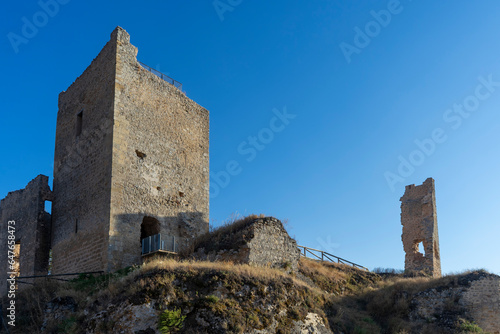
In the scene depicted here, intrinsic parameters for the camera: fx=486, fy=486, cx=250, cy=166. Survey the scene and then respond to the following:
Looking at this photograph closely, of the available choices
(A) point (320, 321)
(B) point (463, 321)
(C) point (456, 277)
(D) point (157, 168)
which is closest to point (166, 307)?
(A) point (320, 321)

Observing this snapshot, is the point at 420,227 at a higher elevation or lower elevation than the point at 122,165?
lower

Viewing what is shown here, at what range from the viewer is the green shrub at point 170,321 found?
10.6 meters

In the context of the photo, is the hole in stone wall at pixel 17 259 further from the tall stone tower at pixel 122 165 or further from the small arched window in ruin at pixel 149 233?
the small arched window in ruin at pixel 149 233

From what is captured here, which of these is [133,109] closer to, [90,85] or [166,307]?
[90,85]

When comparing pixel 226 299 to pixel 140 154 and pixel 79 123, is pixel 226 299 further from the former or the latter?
pixel 79 123

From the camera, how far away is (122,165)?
1716 centimetres

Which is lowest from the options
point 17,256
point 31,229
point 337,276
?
point 337,276

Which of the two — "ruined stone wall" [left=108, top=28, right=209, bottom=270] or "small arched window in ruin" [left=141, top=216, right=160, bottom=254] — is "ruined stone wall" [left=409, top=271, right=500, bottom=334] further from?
"small arched window in ruin" [left=141, top=216, right=160, bottom=254]

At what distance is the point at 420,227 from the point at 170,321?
19048 mm

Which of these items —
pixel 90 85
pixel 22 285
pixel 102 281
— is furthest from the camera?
pixel 90 85

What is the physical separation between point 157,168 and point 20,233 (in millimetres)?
6595

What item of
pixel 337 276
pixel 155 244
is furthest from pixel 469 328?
pixel 155 244

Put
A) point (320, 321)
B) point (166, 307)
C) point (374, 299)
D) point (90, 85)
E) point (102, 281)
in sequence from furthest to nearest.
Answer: point (90, 85) < point (374, 299) < point (102, 281) < point (320, 321) < point (166, 307)

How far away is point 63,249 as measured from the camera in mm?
18219
